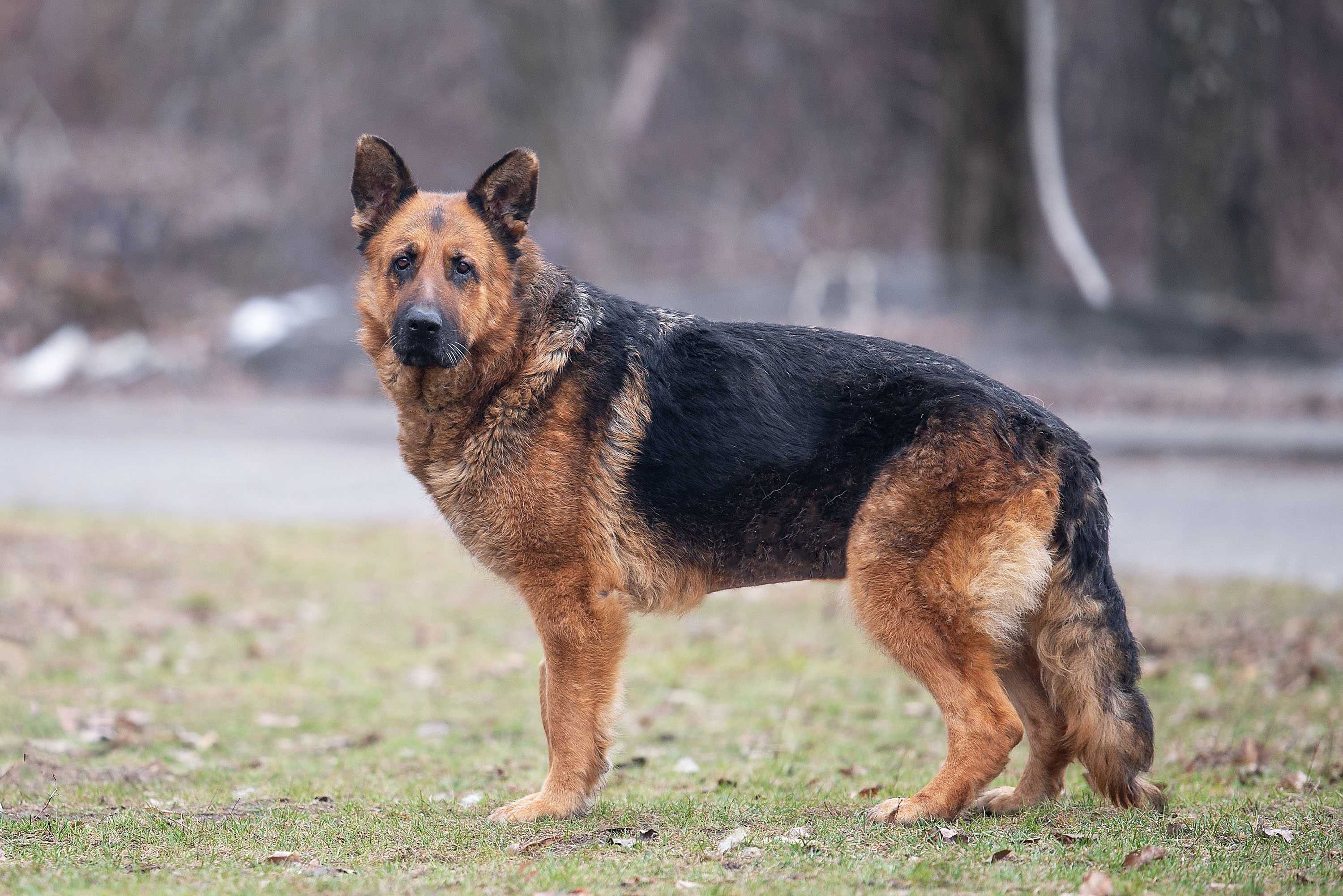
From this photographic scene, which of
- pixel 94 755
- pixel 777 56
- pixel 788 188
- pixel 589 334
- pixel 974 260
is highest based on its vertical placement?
pixel 777 56

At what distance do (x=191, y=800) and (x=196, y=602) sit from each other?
4.32 meters

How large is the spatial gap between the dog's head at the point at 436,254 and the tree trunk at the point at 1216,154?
1340 centimetres

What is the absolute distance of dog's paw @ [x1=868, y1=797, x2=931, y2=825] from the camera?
4.56m

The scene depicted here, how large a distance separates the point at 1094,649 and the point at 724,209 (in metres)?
23.3

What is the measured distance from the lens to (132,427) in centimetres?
1677

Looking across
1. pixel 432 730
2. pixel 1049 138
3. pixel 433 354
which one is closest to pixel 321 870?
pixel 433 354

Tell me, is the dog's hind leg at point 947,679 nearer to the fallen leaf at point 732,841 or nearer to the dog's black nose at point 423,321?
the fallen leaf at point 732,841

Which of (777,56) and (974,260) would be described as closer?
(974,260)

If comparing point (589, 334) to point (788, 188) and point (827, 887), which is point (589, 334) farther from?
point (788, 188)

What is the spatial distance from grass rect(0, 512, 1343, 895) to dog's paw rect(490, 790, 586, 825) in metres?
0.10

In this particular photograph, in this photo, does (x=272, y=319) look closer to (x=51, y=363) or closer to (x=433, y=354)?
(x=51, y=363)

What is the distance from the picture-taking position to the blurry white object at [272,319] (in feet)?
64.2

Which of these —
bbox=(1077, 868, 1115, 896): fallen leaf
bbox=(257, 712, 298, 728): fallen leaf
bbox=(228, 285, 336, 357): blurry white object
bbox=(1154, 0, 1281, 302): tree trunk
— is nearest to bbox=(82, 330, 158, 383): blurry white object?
bbox=(228, 285, 336, 357): blurry white object

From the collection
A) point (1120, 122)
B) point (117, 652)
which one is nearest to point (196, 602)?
point (117, 652)
